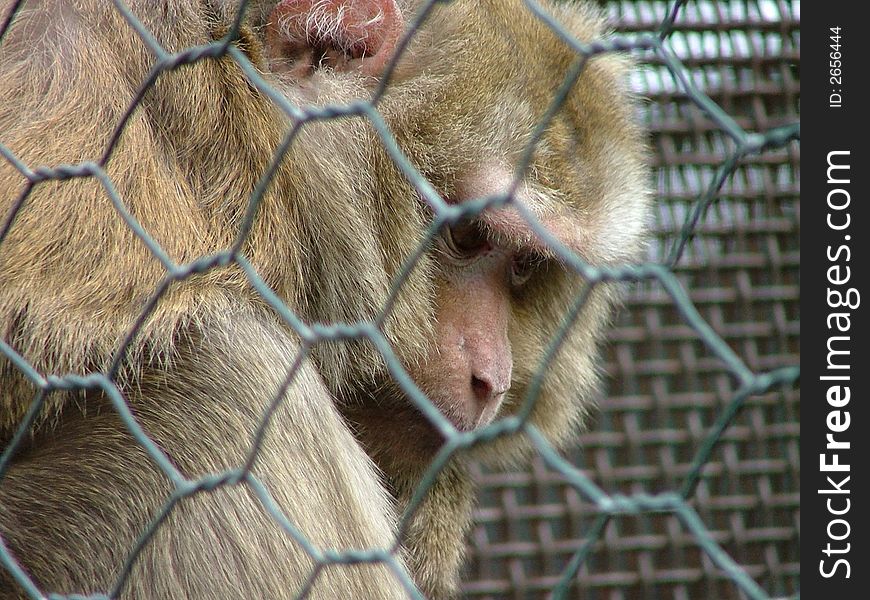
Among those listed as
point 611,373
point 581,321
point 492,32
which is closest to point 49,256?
point 492,32

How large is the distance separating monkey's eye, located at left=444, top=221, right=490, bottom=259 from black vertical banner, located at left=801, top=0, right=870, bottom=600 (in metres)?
0.81

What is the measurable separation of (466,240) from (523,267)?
17 cm

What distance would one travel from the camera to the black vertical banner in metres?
0.74

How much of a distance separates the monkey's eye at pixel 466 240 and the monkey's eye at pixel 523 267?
0.30 ft

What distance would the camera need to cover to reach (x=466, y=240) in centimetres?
160

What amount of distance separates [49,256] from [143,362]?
0.16 metres

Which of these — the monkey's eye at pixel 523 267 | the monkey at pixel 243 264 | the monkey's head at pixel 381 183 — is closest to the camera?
the monkey at pixel 243 264

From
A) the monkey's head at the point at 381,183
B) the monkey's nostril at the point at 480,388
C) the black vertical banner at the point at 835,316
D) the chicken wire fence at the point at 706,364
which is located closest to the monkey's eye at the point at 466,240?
the monkey's head at the point at 381,183

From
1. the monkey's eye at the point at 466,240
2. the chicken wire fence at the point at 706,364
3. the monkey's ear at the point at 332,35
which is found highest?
the monkey's ear at the point at 332,35

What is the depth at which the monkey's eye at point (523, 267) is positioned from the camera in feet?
5.58

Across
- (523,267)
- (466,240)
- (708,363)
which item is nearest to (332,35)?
(466,240)

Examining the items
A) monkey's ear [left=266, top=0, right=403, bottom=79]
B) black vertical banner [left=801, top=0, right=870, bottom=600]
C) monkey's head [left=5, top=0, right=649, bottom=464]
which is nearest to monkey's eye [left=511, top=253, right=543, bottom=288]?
monkey's head [left=5, top=0, right=649, bottom=464]

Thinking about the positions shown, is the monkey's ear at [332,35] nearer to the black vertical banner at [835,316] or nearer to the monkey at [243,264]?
the monkey at [243,264]

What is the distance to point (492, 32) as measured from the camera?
1.55 meters
